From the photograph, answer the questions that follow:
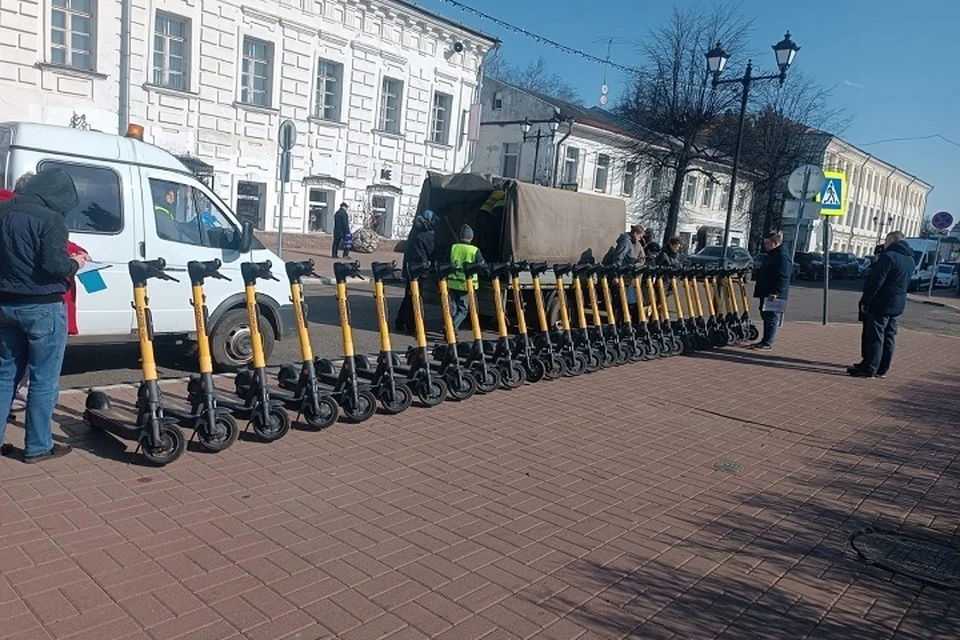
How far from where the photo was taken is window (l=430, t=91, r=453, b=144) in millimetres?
28594

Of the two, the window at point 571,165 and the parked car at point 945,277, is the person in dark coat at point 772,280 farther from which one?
the parked car at point 945,277

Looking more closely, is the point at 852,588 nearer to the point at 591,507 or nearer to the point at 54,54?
the point at 591,507

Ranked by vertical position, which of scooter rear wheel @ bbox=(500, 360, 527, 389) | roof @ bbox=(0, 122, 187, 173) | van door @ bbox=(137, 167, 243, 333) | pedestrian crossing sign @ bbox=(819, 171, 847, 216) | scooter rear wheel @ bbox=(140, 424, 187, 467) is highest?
pedestrian crossing sign @ bbox=(819, 171, 847, 216)

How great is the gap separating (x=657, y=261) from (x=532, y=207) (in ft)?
7.25

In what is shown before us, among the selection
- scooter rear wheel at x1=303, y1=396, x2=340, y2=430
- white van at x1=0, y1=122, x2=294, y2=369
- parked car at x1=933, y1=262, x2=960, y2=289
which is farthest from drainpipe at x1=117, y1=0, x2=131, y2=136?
parked car at x1=933, y1=262, x2=960, y2=289

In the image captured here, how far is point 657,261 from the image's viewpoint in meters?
12.1

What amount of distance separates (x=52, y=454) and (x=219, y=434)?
1.04 meters

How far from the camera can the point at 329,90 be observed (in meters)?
24.9

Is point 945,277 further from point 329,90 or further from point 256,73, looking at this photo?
point 256,73

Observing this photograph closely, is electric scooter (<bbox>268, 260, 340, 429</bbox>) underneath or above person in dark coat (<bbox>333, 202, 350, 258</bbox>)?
underneath

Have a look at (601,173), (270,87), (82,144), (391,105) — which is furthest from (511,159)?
(82,144)

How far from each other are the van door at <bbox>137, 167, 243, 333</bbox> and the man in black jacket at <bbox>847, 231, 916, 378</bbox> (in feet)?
26.4

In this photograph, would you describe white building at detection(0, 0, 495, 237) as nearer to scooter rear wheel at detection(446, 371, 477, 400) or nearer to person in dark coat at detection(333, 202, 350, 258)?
person in dark coat at detection(333, 202, 350, 258)

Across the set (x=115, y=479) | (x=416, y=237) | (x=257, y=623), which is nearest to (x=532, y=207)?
(x=416, y=237)
